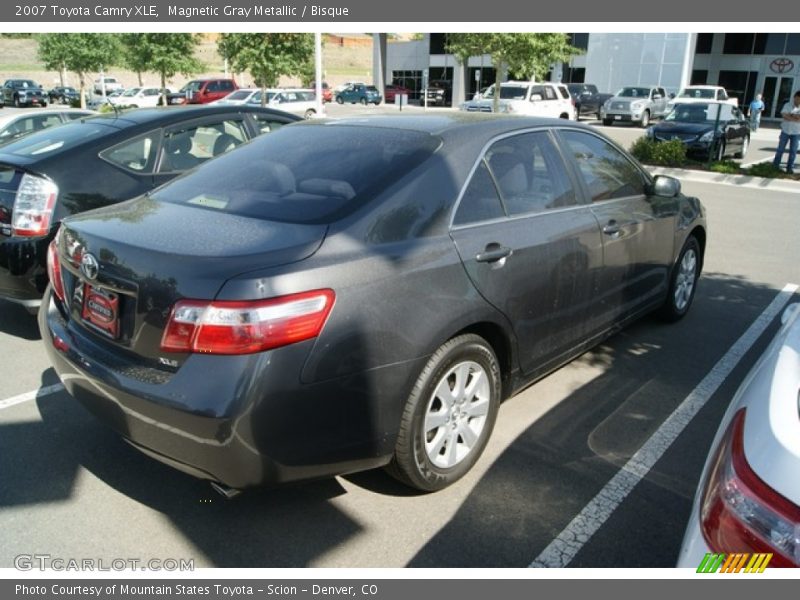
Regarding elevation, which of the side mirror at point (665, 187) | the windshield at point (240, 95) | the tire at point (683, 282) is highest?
the side mirror at point (665, 187)

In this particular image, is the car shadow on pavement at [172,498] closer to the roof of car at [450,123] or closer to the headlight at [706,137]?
the roof of car at [450,123]

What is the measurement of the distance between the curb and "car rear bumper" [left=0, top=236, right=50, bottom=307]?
13199 mm

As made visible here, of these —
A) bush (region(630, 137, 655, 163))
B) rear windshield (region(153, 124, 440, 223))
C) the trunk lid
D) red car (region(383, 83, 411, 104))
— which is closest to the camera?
the trunk lid

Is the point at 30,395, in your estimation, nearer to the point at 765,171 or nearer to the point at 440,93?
the point at 765,171

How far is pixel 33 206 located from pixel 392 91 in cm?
4964

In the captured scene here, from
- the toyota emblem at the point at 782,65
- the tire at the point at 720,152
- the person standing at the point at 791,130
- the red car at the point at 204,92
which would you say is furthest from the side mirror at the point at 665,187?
the toyota emblem at the point at 782,65

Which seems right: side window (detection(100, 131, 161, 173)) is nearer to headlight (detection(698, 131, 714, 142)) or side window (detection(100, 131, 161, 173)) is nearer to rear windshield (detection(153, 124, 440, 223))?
rear windshield (detection(153, 124, 440, 223))

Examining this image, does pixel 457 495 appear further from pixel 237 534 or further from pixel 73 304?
pixel 73 304

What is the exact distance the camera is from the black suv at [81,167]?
4.60 metres

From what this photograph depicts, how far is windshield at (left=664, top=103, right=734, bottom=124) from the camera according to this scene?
17.2m

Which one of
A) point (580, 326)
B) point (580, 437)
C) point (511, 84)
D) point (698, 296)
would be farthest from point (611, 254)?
point (511, 84)

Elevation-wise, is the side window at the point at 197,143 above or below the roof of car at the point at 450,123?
below

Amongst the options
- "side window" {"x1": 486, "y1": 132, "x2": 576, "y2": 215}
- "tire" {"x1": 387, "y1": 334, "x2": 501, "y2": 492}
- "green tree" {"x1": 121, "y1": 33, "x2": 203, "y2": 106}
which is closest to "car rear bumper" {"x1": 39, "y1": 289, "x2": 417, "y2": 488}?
"tire" {"x1": 387, "y1": 334, "x2": 501, "y2": 492}

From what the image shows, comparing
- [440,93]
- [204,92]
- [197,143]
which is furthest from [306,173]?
[440,93]
